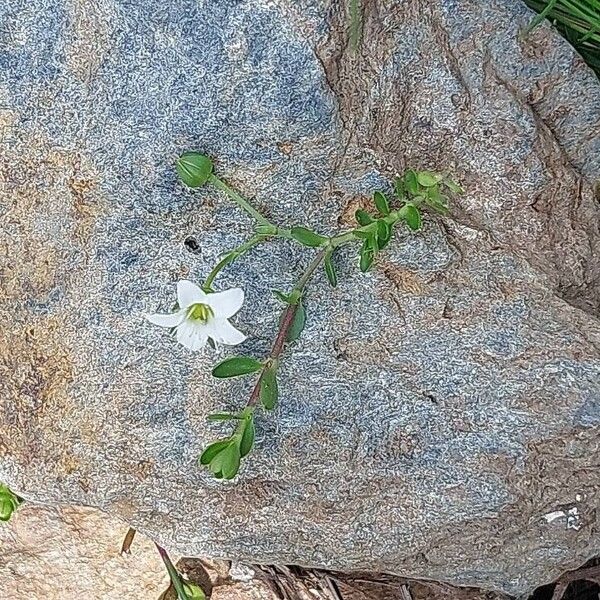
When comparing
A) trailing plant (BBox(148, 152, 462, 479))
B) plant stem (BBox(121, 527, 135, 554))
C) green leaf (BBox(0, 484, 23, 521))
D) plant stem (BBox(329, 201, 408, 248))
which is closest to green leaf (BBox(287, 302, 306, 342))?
trailing plant (BBox(148, 152, 462, 479))

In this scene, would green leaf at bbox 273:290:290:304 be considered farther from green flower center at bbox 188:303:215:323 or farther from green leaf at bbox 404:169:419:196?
green leaf at bbox 404:169:419:196

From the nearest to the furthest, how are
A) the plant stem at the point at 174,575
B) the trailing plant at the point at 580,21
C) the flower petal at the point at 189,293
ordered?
the flower petal at the point at 189,293 < the trailing plant at the point at 580,21 < the plant stem at the point at 174,575

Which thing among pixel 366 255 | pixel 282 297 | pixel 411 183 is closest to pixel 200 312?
pixel 282 297

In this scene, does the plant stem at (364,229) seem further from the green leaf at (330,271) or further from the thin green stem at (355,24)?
the thin green stem at (355,24)

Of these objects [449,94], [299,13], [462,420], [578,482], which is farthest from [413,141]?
[578,482]

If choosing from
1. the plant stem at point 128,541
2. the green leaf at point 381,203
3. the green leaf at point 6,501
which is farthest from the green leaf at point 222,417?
the plant stem at point 128,541

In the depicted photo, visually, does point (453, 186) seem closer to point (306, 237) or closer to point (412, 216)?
point (412, 216)
